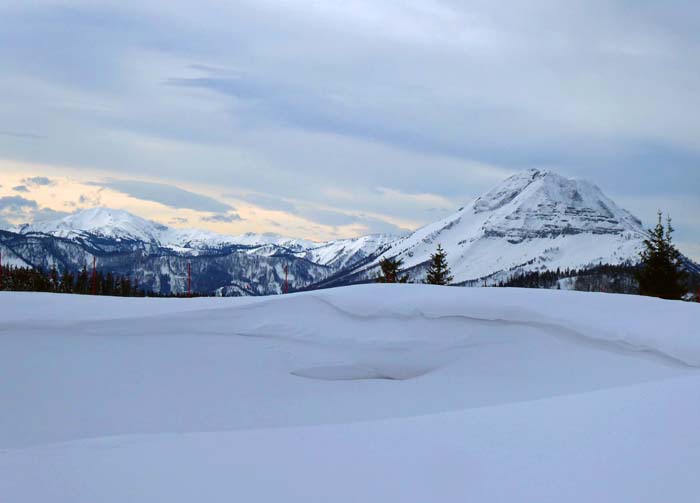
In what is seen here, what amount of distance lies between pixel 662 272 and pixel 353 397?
2334cm

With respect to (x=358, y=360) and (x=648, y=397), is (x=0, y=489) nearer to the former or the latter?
(x=648, y=397)

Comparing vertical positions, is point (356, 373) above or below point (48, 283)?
above

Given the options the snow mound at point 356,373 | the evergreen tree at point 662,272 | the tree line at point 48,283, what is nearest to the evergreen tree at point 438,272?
the evergreen tree at point 662,272

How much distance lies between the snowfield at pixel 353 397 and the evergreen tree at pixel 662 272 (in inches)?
774

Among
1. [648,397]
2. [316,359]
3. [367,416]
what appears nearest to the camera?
[648,397]

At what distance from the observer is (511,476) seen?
303 cm

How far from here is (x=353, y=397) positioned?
632 cm

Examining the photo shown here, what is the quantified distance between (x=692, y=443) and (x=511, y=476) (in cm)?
113

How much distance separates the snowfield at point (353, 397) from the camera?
3.01 meters

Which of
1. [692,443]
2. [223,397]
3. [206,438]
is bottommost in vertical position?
[223,397]

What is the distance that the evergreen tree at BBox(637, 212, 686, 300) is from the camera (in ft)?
81.9

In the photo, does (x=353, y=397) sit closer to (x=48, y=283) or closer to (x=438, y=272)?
(x=438, y=272)

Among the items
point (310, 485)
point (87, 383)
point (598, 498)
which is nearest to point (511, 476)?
point (598, 498)

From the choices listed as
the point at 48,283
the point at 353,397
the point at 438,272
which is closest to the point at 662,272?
the point at 438,272
